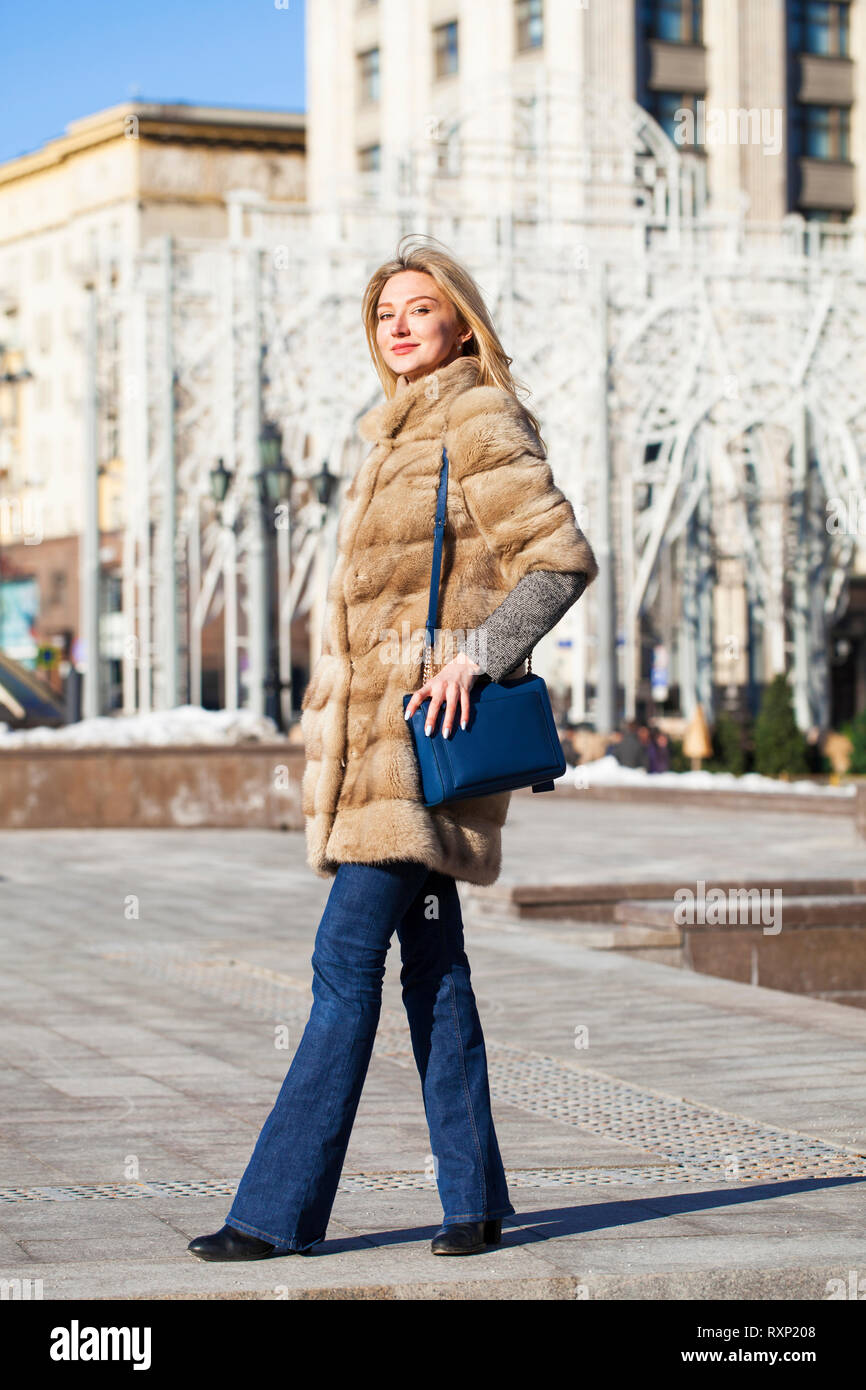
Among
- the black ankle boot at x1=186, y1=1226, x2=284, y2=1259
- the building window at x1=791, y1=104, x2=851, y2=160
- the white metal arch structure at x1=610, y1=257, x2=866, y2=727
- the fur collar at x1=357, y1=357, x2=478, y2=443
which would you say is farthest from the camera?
the building window at x1=791, y1=104, x2=851, y2=160

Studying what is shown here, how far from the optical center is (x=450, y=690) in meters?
4.73

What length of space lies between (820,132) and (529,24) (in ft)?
30.0

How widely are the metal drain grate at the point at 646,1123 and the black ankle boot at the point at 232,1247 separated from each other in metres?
1.29

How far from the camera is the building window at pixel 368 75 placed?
6862cm

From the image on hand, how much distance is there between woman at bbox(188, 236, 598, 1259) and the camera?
4848 millimetres

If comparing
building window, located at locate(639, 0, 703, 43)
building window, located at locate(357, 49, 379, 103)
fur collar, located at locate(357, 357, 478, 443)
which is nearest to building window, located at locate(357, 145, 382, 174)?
building window, located at locate(357, 49, 379, 103)

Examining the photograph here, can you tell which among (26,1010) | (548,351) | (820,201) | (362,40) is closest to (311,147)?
(362,40)

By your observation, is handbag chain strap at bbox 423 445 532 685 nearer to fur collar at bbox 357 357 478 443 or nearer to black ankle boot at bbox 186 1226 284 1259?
fur collar at bbox 357 357 478 443

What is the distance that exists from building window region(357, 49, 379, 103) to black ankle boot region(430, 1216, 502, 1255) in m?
66.4

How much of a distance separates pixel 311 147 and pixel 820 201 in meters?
16.2

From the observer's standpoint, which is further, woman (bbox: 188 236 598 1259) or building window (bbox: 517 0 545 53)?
building window (bbox: 517 0 545 53)

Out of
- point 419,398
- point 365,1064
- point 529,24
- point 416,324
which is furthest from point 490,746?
point 529,24

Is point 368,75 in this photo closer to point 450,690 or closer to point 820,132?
point 820,132

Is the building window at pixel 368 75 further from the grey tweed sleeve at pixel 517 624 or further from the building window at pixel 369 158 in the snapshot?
the grey tweed sleeve at pixel 517 624
